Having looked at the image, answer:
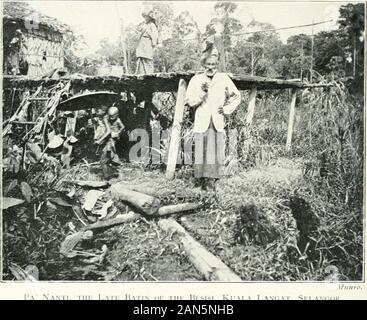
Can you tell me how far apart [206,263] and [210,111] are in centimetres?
170

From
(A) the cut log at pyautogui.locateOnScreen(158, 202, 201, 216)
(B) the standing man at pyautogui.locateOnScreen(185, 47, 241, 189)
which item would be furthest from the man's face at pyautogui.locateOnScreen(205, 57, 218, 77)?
(A) the cut log at pyautogui.locateOnScreen(158, 202, 201, 216)

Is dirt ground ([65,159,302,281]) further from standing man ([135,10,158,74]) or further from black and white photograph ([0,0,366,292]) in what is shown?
standing man ([135,10,158,74])

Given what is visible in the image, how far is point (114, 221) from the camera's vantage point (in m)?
4.35

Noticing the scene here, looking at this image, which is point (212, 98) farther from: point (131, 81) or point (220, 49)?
point (131, 81)

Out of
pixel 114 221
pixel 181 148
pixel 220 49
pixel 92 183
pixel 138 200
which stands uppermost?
pixel 220 49

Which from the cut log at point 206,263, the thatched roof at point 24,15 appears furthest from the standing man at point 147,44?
the cut log at point 206,263

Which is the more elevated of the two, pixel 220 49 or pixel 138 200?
pixel 220 49

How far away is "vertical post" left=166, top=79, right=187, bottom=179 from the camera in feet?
15.2

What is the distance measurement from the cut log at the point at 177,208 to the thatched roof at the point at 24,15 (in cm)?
229

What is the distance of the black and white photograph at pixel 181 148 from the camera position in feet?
14.1

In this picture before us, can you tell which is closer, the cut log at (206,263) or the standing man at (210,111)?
the cut log at (206,263)

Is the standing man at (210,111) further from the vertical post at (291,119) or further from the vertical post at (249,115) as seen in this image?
the vertical post at (291,119)

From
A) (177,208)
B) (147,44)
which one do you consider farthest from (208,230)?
(147,44)

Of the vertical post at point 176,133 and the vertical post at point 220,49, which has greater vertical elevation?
the vertical post at point 220,49
